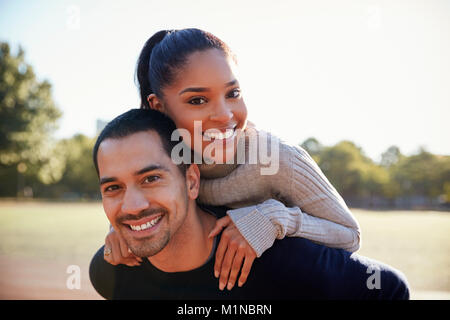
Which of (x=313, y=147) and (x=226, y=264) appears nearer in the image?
(x=226, y=264)

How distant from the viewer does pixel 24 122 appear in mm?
27938

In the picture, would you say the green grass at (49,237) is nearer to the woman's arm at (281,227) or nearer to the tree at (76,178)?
the woman's arm at (281,227)

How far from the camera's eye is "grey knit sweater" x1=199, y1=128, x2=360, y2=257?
2072mm

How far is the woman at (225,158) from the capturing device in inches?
82.7

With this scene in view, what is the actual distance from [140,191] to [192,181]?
35cm

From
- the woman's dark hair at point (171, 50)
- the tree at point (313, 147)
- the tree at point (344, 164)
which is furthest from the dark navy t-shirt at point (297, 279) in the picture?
the tree at point (344, 164)

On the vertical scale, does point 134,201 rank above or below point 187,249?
above

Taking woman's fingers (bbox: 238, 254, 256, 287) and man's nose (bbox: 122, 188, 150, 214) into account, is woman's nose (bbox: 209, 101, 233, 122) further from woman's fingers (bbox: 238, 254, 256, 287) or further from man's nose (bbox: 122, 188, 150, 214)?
woman's fingers (bbox: 238, 254, 256, 287)

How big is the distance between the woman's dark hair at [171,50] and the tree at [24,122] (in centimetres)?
2879

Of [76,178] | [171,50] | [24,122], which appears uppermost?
[24,122]

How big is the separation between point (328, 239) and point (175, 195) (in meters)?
0.87

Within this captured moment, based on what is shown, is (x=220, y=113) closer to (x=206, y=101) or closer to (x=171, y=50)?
(x=206, y=101)

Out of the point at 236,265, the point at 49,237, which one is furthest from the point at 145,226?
the point at 49,237
